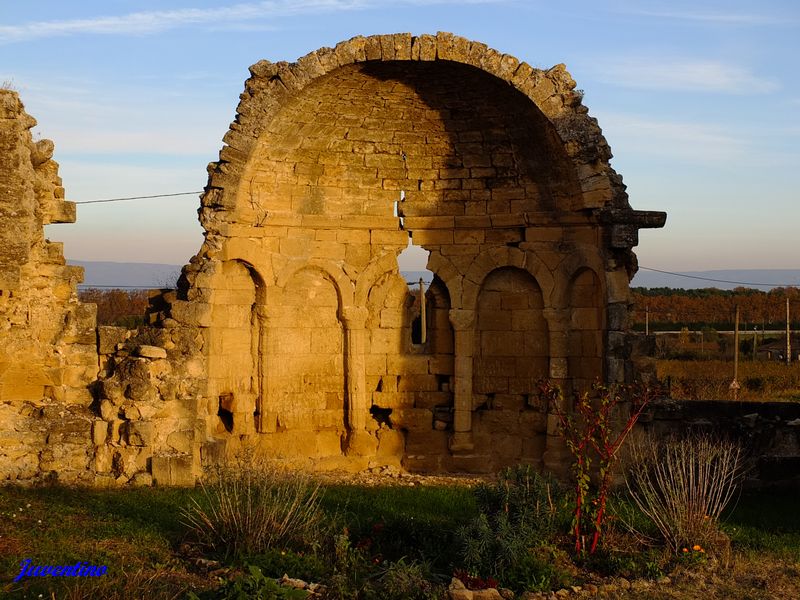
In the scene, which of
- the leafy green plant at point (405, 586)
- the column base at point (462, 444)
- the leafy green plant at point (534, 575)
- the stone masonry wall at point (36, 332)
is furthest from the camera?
the column base at point (462, 444)

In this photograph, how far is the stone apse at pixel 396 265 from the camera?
12.5 metres

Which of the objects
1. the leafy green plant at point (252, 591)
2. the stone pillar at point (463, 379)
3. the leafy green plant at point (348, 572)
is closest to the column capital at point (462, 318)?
the stone pillar at point (463, 379)

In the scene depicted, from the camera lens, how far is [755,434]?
41.2ft

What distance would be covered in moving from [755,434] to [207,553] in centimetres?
731

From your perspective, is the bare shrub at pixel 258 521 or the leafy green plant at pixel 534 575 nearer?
the leafy green plant at pixel 534 575

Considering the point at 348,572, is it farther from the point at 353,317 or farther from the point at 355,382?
→ the point at 353,317

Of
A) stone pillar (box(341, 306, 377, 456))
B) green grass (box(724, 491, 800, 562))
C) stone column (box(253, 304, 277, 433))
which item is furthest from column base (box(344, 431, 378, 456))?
green grass (box(724, 491, 800, 562))

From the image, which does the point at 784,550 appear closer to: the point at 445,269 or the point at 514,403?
the point at 514,403

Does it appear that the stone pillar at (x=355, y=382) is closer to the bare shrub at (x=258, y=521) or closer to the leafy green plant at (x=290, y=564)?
the bare shrub at (x=258, y=521)

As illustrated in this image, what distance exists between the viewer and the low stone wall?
1227 centimetres

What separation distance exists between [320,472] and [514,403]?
284 centimetres

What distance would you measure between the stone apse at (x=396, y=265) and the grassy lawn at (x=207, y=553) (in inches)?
87.0

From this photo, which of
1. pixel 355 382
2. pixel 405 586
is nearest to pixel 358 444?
pixel 355 382

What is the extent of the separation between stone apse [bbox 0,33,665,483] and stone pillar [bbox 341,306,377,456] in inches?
1.1
